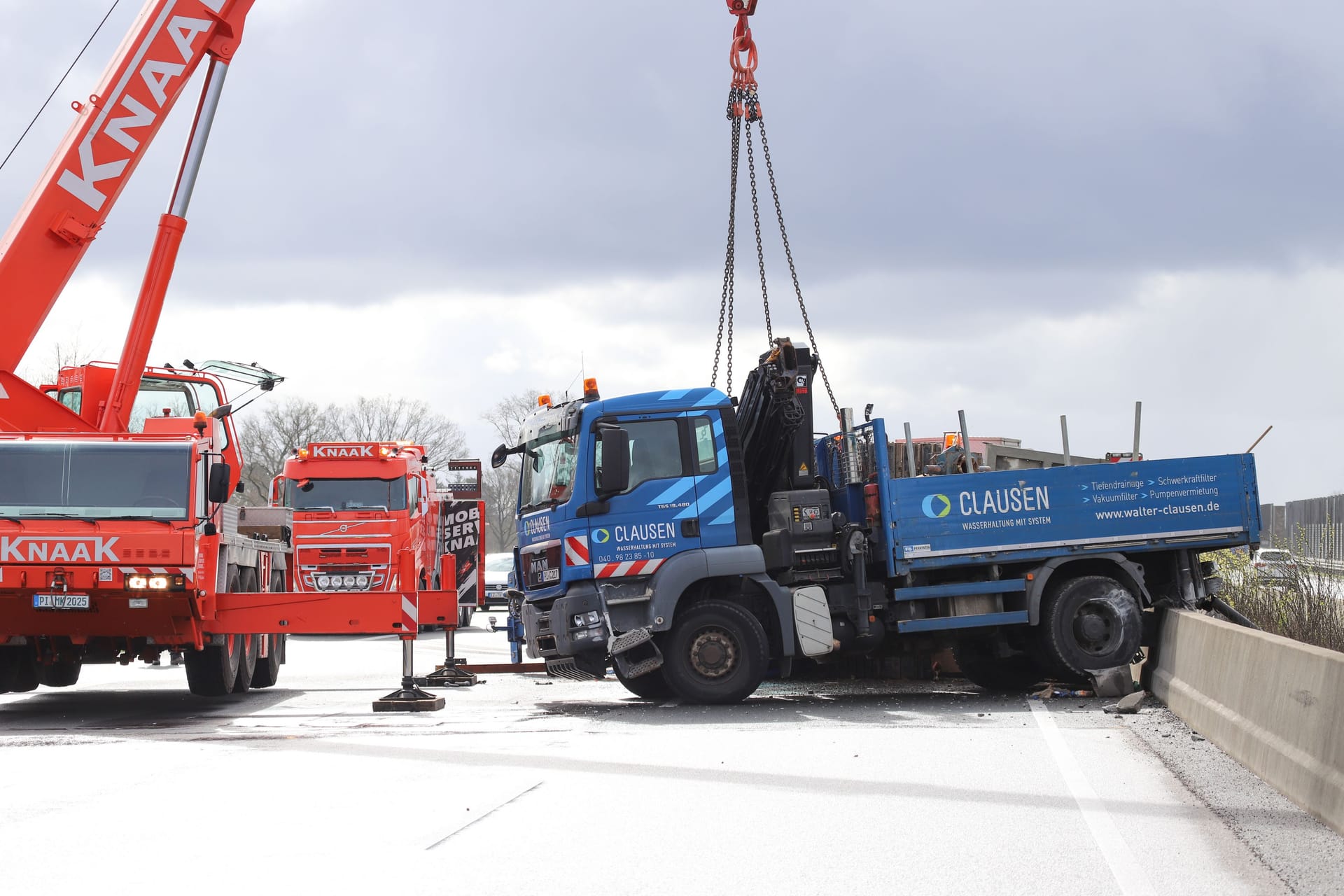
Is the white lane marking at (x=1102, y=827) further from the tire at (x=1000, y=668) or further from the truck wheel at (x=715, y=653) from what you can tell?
the tire at (x=1000, y=668)

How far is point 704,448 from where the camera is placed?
13.9 meters

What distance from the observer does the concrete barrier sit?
7336 mm

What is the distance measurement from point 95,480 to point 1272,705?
10213 millimetres

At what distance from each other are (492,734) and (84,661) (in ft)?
16.5

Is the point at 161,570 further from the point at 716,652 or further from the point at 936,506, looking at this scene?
the point at 936,506

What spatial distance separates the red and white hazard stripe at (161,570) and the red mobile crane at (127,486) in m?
0.01

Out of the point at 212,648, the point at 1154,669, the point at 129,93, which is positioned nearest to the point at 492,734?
the point at 212,648

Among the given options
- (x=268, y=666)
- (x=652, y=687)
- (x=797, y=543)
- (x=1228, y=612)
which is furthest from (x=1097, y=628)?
(x=268, y=666)

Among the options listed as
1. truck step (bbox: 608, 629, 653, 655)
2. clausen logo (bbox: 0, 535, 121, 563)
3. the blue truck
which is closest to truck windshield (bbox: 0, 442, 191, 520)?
clausen logo (bbox: 0, 535, 121, 563)

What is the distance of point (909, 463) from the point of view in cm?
1484

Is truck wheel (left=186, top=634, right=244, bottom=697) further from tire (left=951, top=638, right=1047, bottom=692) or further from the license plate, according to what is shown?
tire (left=951, top=638, right=1047, bottom=692)

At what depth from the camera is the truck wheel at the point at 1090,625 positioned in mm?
14281

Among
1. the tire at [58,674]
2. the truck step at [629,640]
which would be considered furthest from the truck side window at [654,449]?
the tire at [58,674]

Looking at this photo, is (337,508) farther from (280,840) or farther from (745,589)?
(280,840)
